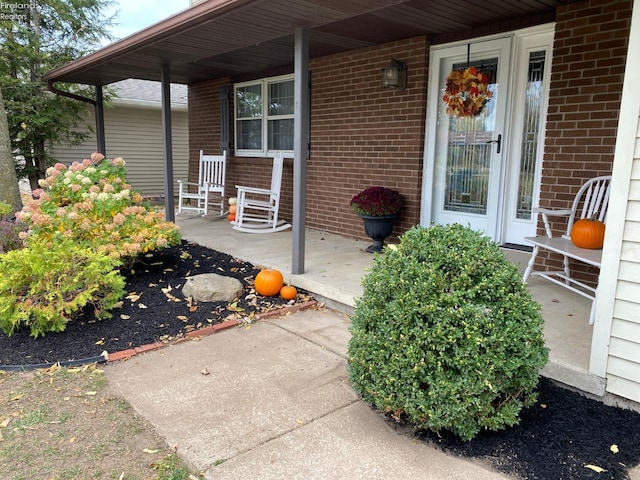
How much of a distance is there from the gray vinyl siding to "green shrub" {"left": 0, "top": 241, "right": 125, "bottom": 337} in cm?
901

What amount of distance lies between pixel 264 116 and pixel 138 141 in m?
6.42

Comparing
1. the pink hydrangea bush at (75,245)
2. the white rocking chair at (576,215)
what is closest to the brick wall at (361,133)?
the white rocking chair at (576,215)

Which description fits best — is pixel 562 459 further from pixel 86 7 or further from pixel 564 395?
pixel 86 7

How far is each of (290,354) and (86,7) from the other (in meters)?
9.53

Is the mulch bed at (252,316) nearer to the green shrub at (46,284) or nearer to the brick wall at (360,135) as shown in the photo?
the green shrub at (46,284)

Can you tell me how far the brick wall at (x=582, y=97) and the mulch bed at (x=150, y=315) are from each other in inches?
86.7

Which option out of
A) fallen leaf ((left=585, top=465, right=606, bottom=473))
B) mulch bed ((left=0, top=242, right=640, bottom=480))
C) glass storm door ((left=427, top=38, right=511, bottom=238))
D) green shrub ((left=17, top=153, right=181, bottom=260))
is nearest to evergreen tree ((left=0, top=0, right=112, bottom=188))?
green shrub ((left=17, top=153, right=181, bottom=260))

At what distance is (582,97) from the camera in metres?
3.56

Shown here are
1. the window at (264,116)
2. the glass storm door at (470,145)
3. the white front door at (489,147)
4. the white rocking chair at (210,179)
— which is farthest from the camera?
the white rocking chair at (210,179)

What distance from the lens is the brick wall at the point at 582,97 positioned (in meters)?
3.38

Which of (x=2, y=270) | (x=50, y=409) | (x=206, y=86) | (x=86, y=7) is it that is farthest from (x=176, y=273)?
(x=86, y=7)

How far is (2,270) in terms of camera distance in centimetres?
292

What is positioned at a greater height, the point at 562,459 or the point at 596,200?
the point at 596,200

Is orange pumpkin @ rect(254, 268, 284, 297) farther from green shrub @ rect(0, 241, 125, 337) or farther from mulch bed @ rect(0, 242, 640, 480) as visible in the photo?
green shrub @ rect(0, 241, 125, 337)
